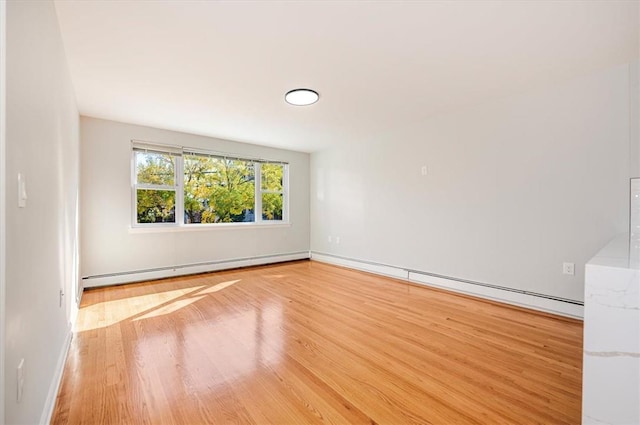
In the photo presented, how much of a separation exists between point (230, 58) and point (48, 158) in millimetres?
1446

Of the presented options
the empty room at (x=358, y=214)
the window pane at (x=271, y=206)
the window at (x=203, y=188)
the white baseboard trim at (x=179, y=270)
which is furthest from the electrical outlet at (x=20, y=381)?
the window pane at (x=271, y=206)

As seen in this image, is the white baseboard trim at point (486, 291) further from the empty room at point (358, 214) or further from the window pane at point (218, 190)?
the window pane at point (218, 190)

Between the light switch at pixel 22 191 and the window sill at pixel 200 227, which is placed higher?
the light switch at pixel 22 191

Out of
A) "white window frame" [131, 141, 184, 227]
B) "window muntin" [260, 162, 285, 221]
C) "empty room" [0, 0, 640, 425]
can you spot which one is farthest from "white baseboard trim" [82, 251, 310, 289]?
"window muntin" [260, 162, 285, 221]

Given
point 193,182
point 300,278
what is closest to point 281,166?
point 193,182

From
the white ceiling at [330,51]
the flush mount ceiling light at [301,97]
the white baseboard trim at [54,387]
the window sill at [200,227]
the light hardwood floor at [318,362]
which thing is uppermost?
the white ceiling at [330,51]

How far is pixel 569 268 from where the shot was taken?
2.79 meters

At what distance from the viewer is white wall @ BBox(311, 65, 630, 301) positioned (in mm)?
2621

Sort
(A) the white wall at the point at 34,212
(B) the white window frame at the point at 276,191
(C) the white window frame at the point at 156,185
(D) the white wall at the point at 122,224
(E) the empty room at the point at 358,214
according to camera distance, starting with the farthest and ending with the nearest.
→ (B) the white window frame at the point at 276,191 < (C) the white window frame at the point at 156,185 < (D) the white wall at the point at 122,224 < (E) the empty room at the point at 358,214 < (A) the white wall at the point at 34,212

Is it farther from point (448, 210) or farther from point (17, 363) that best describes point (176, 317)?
point (448, 210)

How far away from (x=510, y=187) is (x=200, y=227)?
4354 mm

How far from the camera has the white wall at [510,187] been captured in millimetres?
2621

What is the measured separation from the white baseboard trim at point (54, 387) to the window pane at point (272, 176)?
3.82 metres

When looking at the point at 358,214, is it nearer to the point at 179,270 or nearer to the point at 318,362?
the point at 179,270
